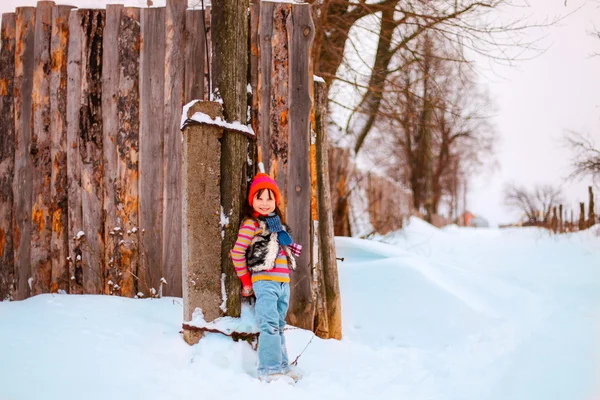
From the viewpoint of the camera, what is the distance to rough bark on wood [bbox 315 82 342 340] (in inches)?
148

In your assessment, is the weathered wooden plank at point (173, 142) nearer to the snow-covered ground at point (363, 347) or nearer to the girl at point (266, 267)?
the snow-covered ground at point (363, 347)

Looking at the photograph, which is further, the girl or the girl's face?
the girl's face

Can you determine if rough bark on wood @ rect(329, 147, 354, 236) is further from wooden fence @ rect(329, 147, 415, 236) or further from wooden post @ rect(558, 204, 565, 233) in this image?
wooden post @ rect(558, 204, 565, 233)

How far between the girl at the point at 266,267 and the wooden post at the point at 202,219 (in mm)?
167

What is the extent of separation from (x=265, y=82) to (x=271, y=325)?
1.78 meters

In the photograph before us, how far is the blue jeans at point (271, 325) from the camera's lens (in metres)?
2.81

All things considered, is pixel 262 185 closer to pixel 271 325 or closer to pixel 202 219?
pixel 202 219

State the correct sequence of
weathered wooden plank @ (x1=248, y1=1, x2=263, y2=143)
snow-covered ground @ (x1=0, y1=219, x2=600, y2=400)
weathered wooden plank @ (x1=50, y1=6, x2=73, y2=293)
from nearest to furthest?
snow-covered ground @ (x1=0, y1=219, x2=600, y2=400), weathered wooden plank @ (x1=248, y1=1, x2=263, y2=143), weathered wooden plank @ (x1=50, y1=6, x2=73, y2=293)

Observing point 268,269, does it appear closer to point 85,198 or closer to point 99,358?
point 99,358

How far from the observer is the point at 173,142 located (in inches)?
147

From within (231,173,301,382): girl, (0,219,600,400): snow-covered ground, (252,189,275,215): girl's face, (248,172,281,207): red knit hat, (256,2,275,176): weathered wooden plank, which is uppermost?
(256,2,275,176): weathered wooden plank

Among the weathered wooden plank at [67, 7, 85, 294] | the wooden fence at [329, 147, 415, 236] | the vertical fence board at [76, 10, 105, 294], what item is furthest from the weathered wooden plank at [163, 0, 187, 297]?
the wooden fence at [329, 147, 415, 236]

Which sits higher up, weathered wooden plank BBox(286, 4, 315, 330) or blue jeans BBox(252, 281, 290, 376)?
weathered wooden plank BBox(286, 4, 315, 330)

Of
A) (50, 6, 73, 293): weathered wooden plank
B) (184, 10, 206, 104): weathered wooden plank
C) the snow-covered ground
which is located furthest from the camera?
(50, 6, 73, 293): weathered wooden plank
